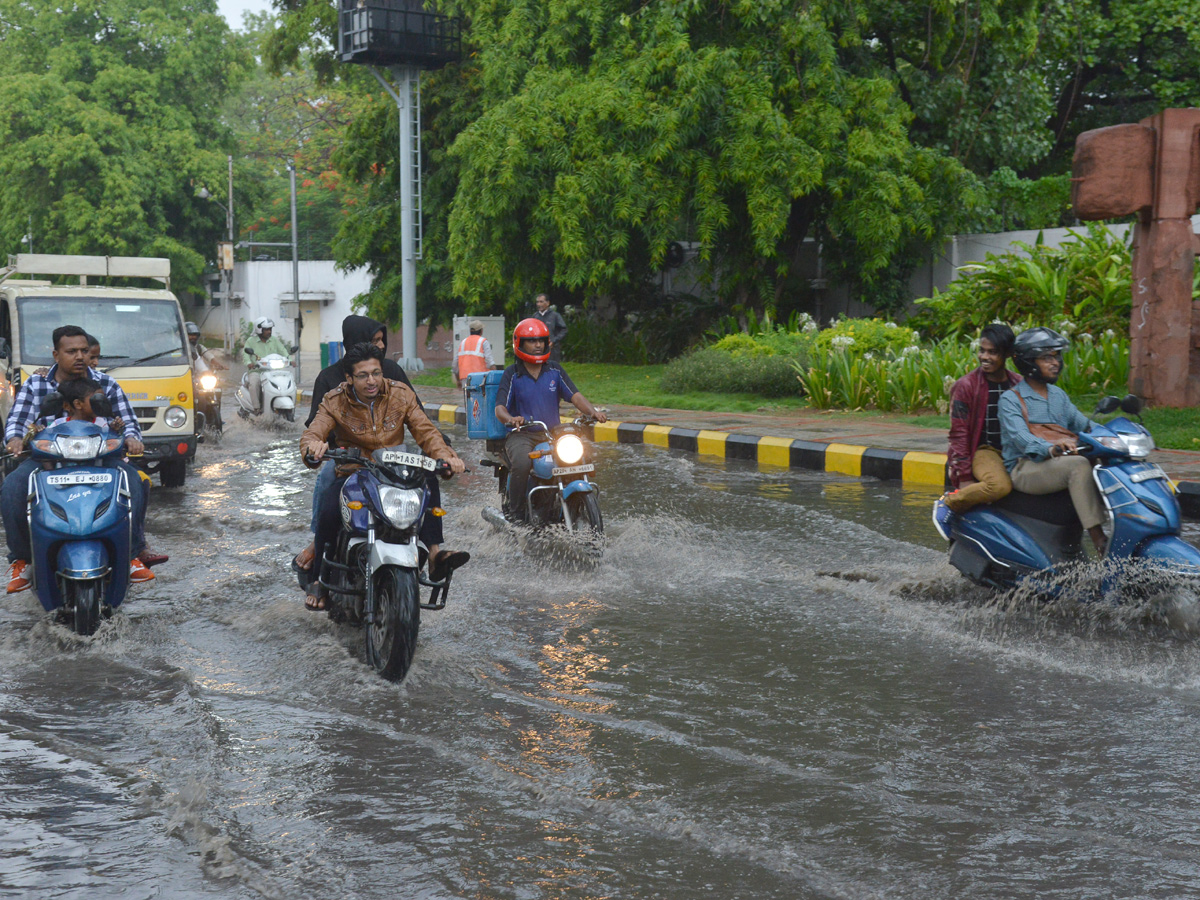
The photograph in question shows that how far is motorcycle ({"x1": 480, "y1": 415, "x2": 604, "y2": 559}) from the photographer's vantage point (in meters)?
7.94

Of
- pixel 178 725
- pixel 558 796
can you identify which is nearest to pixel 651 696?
pixel 558 796

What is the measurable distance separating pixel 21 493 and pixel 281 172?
6243cm

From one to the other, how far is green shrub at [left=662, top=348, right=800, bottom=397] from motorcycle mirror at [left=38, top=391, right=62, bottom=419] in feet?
42.8

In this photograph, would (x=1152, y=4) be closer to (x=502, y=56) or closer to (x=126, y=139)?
(x=502, y=56)

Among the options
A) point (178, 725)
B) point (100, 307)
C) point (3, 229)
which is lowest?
point (178, 725)

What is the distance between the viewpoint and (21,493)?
6395mm

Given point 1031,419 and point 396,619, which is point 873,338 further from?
point 396,619

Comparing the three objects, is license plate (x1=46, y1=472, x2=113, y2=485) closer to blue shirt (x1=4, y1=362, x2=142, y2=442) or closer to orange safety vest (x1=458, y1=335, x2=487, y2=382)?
blue shirt (x1=4, y1=362, x2=142, y2=442)

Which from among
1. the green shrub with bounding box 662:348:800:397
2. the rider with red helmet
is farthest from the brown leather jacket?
the green shrub with bounding box 662:348:800:397

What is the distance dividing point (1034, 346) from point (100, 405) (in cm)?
459

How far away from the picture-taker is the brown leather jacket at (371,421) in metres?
5.95

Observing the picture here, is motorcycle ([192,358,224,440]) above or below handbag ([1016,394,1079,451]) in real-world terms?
below

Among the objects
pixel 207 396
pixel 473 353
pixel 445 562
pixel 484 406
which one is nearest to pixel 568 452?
pixel 484 406

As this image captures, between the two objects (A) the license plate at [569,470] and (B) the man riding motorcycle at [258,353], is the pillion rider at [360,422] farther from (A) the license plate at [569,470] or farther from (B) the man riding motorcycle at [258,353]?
(B) the man riding motorcycle at [258,353]
